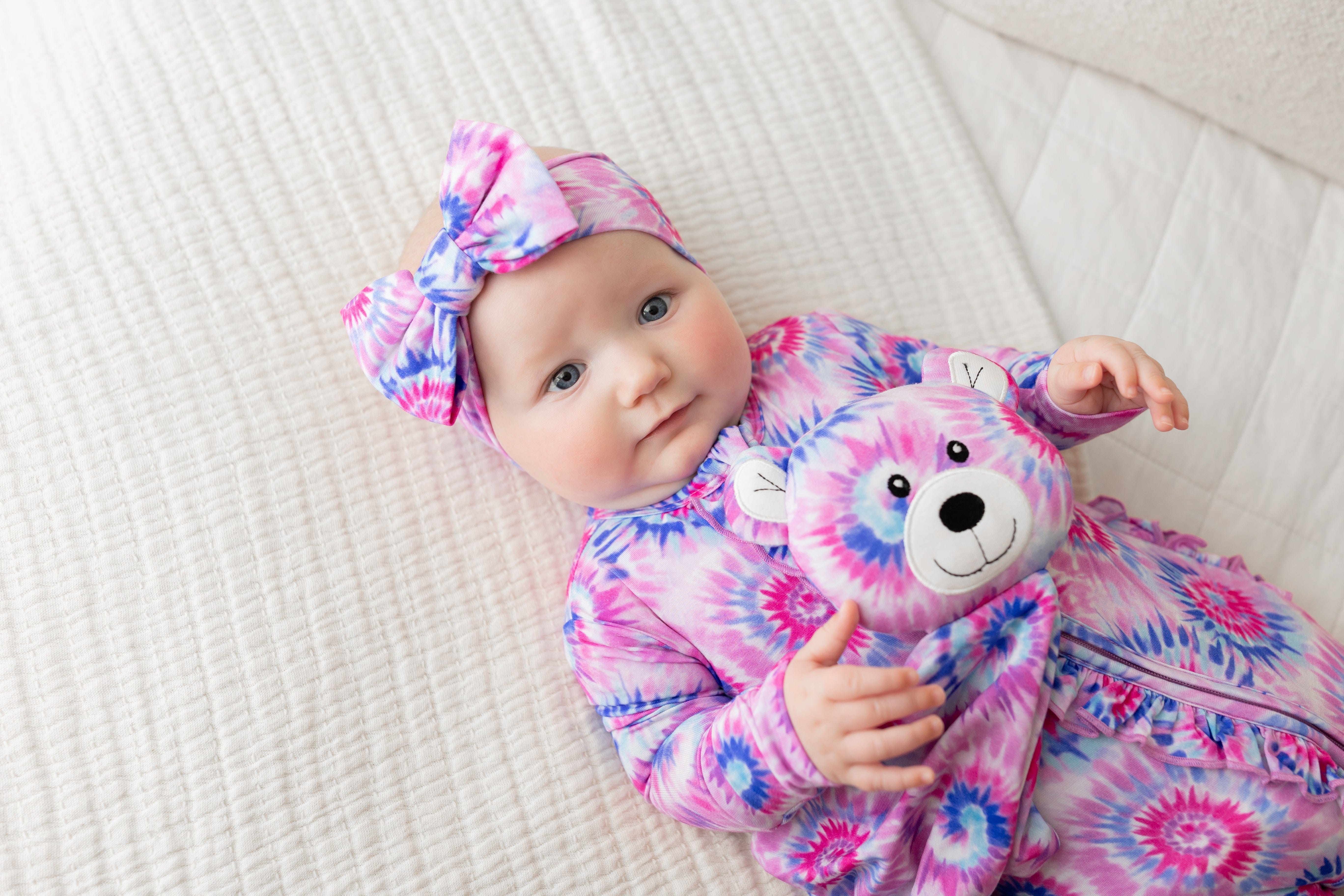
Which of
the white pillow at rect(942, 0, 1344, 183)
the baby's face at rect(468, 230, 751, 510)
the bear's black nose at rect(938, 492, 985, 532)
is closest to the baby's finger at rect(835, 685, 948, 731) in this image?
the bear's black nose at rect(938, 492, 985, 532)

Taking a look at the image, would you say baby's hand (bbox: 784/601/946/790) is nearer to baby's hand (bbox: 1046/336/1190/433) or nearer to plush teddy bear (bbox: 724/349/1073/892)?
plush teddy bear (bbox: 724/349/1073/892)

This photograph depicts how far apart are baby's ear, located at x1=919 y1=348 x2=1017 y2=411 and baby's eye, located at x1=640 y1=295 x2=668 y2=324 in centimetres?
27

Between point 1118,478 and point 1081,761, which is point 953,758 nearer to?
point 1081,761

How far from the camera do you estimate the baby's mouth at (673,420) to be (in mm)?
868

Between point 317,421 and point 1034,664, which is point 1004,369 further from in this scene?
point 317,421

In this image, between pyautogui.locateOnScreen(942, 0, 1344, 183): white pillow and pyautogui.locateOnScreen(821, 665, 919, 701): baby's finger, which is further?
pyautogui.locateOnScreen(942, 0, 1344, 183): white pillow

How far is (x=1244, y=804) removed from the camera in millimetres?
794

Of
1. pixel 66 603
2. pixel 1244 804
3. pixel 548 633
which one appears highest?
pixel 66 603

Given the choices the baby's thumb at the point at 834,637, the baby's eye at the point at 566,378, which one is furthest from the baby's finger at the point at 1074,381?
the baby's eye at the point at 566,378

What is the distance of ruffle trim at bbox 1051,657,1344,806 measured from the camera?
30.9 inches

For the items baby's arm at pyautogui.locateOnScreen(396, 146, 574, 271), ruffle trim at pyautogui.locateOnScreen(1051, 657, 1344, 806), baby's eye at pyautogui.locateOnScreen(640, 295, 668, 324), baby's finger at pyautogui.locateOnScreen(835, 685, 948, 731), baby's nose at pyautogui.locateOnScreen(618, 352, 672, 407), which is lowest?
ruffle trim at pyautogui.locateOnScreen(1051, 657, 1344, 806)

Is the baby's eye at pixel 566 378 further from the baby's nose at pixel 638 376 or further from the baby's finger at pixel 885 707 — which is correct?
the baby's finger at pixel 885 707

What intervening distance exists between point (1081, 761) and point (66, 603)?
3.07 ft

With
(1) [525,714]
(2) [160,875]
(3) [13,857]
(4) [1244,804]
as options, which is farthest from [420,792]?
(4) [1244,804]
